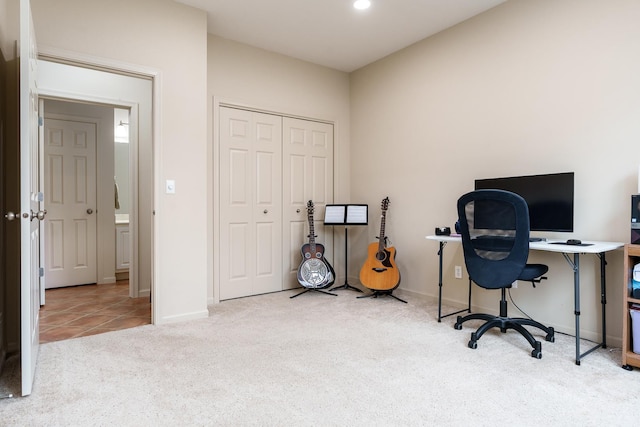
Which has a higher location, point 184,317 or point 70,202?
point 70,202

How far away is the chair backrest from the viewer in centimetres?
240

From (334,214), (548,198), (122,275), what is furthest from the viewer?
(122,275)

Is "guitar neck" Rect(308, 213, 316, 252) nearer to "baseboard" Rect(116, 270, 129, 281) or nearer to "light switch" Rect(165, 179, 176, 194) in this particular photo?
"light switch" Rect(165, 179, 176, 194)

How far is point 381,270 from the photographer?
389cm

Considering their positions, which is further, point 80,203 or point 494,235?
point 80,203

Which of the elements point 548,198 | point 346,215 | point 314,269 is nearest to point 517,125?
point 548,198

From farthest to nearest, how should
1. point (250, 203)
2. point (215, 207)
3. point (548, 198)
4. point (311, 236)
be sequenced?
1. point (311, 236)
2. point (250, 203)
3. point (215, 207)
4. point (548, 198)

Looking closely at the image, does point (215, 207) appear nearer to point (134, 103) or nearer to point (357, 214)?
point (134, 103)

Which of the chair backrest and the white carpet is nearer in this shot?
the white carpet

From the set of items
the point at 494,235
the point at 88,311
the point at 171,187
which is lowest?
the point at 88,311

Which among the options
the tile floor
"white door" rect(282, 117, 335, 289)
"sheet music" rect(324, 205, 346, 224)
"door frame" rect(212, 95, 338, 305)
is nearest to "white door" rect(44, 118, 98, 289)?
the tile floor

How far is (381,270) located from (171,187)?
2.15 m

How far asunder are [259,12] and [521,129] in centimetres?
241

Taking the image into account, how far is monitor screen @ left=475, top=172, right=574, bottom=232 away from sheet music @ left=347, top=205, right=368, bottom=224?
164 centimetres
